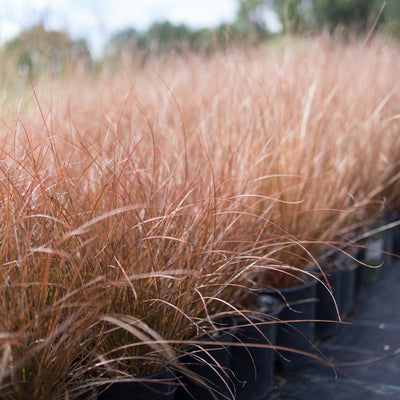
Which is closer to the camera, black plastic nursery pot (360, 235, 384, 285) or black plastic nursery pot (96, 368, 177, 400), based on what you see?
black plastic nursery pot (96, 368, 177, 400)

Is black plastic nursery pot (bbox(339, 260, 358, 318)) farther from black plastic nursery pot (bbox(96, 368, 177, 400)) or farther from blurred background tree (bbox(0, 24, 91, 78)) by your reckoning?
blurred background tree (bbox(0, 24, 91, 78))

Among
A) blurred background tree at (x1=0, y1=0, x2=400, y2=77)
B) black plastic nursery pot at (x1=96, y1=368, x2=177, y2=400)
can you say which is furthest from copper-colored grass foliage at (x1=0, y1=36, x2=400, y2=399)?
blurred background tree at (x1=0, y1=0, x2=400, y2=77)

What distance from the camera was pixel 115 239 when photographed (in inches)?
47.8

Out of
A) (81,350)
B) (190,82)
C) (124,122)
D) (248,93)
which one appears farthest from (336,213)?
(190,82)

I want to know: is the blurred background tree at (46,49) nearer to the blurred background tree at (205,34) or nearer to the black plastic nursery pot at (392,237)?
the blurred background tree at (205,34)

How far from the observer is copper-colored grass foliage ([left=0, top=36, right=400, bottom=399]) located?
0.95m

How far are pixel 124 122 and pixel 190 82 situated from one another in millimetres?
767

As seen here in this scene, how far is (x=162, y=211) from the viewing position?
4.10ft

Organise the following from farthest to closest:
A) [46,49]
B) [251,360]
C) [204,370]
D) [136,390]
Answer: [46,49] → [251,360] → [204,370] → [136,390]

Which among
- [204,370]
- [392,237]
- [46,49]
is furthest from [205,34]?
[204,370]

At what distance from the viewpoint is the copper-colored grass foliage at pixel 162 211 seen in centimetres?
95

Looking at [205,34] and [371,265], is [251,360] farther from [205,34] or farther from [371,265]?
[205,34]

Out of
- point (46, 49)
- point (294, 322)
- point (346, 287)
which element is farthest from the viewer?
point (46, 49)

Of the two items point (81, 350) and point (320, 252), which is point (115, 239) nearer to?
point (81, 350)
